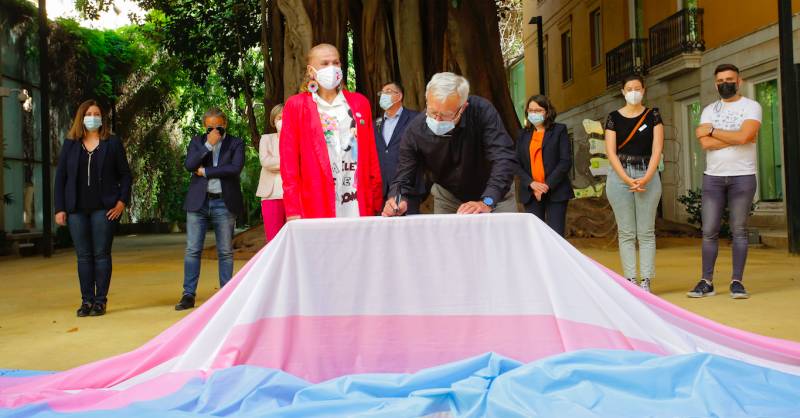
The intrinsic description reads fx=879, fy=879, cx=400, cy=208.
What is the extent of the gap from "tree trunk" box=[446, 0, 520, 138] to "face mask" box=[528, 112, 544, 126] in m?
5.70

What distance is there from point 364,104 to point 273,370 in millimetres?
2079

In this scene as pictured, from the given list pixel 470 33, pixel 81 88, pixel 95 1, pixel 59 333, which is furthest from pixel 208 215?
pixel 81 88

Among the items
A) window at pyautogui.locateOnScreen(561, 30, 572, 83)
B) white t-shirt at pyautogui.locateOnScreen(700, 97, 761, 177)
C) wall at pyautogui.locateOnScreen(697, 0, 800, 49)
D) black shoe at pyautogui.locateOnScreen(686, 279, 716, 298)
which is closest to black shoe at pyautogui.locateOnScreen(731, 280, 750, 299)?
black shoe at pyautogui.locateOnScreen(686, 279, 716, 298)

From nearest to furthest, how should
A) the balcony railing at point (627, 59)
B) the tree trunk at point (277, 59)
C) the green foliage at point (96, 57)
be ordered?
1. the tree trunk at point (277, 59)
2. the green foliage at point (96, 57)
3. the balcony railing at point (627, 59)

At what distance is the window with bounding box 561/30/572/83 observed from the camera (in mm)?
26172

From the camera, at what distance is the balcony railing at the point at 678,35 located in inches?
695

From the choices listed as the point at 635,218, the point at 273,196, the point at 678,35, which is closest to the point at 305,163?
the point at 273,196

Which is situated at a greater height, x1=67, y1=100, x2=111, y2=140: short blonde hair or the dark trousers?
x1=67, y1=100, x2=111, y2=140: short blonde hair

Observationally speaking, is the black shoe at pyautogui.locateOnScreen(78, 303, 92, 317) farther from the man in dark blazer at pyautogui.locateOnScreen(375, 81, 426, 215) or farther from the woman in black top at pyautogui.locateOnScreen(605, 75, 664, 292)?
the woman in black top at pyautogui.locateOnScreen(605, 75, 664, 292)

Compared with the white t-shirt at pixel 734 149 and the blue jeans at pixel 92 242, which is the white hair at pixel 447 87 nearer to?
the white t-shirt at pixel 734 149

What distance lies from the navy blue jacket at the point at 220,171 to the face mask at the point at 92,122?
720 mm

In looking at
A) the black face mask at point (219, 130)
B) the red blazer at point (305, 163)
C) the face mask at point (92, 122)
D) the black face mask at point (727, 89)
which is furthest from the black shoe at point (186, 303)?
the black face mask at point (727, 89)

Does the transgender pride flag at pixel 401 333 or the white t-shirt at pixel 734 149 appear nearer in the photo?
the transgender pride flag at pixel 401 333

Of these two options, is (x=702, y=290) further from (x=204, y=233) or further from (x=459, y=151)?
(x=204, y=233)
